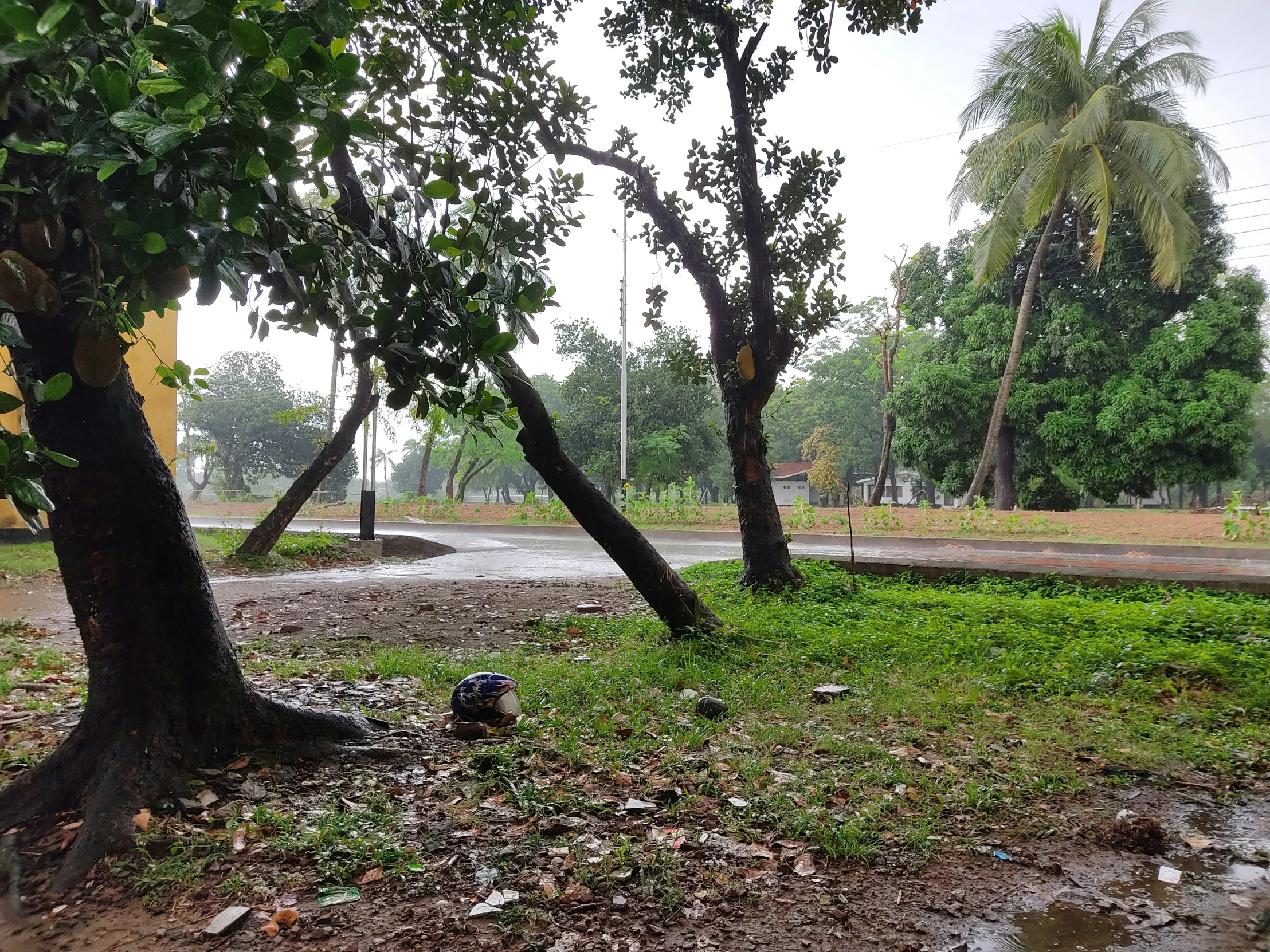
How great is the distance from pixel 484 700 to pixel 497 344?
2.23 meters

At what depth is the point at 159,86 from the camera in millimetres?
1262

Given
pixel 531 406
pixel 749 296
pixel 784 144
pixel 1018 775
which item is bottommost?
pixel 1018 775

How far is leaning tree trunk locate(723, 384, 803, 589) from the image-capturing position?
7434 millimetres

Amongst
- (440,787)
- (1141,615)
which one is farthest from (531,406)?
(1141,615)

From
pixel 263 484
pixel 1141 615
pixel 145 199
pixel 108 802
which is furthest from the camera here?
pixel 263 484

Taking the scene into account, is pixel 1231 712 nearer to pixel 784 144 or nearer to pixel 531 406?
pixel 531 406

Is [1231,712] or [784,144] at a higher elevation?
[784,144]

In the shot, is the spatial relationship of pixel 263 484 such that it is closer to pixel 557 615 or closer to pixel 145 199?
pixel 557 615

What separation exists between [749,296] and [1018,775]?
543 cm

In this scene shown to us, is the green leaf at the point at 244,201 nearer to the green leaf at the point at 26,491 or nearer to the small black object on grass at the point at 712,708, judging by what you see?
the green leaf at the point at 26,491

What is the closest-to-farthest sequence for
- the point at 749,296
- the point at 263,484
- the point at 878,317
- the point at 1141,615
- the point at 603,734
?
1. the point at 603,734
2. the point at 1141,615
3. the point at 749,296
4. the point at 878,317
5. the point at 263,484

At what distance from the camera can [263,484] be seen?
190 ft

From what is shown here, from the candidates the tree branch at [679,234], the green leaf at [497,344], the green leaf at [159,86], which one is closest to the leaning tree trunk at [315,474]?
the tree branch at [679,234]

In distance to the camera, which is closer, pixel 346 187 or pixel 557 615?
pixel 346 187
